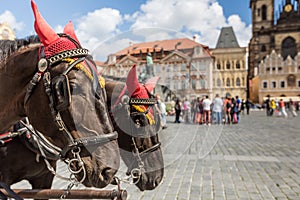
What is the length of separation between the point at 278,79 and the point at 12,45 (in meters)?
64.0

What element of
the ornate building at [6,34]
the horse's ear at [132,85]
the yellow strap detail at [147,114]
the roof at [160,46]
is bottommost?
the yellow strap detail at [147,114]

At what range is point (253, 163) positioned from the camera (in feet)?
18.2

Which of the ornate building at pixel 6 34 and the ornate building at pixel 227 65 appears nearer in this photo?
the ornate building at pixel 227 65

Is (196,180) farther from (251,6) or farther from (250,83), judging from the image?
(251,6)

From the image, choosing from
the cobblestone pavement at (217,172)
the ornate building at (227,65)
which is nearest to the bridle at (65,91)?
the cobblestone pavement at (217,172)

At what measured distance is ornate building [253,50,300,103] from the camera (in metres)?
57.0

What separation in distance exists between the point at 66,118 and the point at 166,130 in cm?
203

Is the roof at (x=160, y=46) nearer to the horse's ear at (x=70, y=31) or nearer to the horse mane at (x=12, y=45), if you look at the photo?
the horse mane at (x=12, y=45)

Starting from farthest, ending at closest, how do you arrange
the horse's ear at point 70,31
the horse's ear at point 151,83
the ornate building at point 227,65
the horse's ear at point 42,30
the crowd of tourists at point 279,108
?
the crowd of tourists at point 279,108 < the ornate building at point 227,65 < the horse's ear at point 151,83 < the horse's ear at point 70,31 < the horse's ear at point 42,30

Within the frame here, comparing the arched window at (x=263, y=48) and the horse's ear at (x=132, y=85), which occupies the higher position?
the arched window at (x=263, y=48)

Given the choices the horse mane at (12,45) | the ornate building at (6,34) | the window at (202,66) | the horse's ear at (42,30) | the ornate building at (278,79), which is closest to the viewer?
the horse's ear at (42,30)

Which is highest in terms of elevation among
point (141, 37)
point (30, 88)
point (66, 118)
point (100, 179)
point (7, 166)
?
point (141, 37)

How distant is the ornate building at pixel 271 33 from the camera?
68.1 meters

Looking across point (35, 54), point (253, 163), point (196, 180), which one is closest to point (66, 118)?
point (35, 54)
